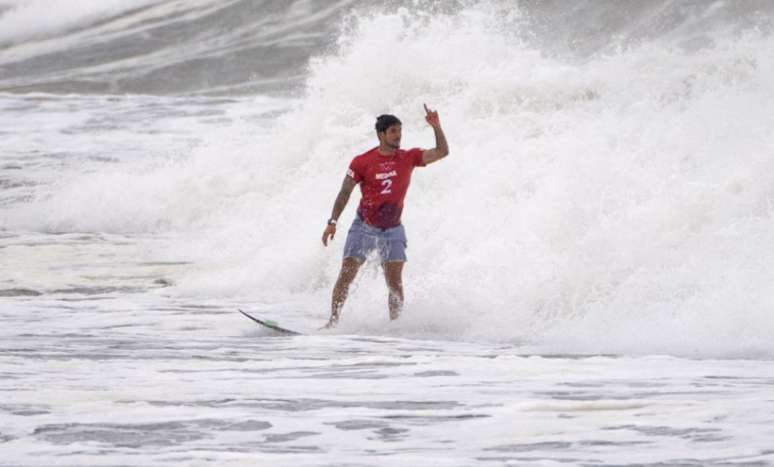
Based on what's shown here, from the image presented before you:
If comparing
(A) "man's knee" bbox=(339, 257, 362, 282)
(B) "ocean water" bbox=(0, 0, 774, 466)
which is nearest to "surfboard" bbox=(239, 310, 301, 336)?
(B) "ocean water" bbox=(0, 0, 774, 466)

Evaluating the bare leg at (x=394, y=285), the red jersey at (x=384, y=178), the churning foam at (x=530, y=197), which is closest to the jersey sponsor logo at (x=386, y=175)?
the red jersey at (x=384, y=178)

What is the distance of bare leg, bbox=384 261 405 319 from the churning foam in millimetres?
98

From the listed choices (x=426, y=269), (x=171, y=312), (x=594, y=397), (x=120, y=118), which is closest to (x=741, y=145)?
(x=426, y=269)

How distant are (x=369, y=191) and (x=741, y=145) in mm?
4686

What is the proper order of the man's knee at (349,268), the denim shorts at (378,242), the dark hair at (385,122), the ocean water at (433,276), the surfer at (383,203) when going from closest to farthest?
the ocean water at (433,276) → the dark hair at (385,122) → the surfer at (383,203) → the denim shorts at (378,242) → the man's knee at (349,268)

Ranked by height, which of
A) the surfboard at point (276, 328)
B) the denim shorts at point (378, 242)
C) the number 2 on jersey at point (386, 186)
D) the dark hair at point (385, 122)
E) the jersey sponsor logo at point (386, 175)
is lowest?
the surfboard at point (276, 328)

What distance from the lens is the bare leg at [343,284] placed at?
30.9 feet

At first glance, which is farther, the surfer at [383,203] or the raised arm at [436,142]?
the surfer at [383,203]

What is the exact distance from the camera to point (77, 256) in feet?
48.0

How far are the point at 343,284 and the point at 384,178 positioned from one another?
0.83 metres

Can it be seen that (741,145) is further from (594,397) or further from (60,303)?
(594,397)

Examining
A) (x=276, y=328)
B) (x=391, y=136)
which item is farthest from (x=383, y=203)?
(x=276, y=328)

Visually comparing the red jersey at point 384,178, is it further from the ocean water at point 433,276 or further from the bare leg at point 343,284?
the ocean water at point 433,276

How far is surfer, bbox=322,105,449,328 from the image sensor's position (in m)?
9.05
